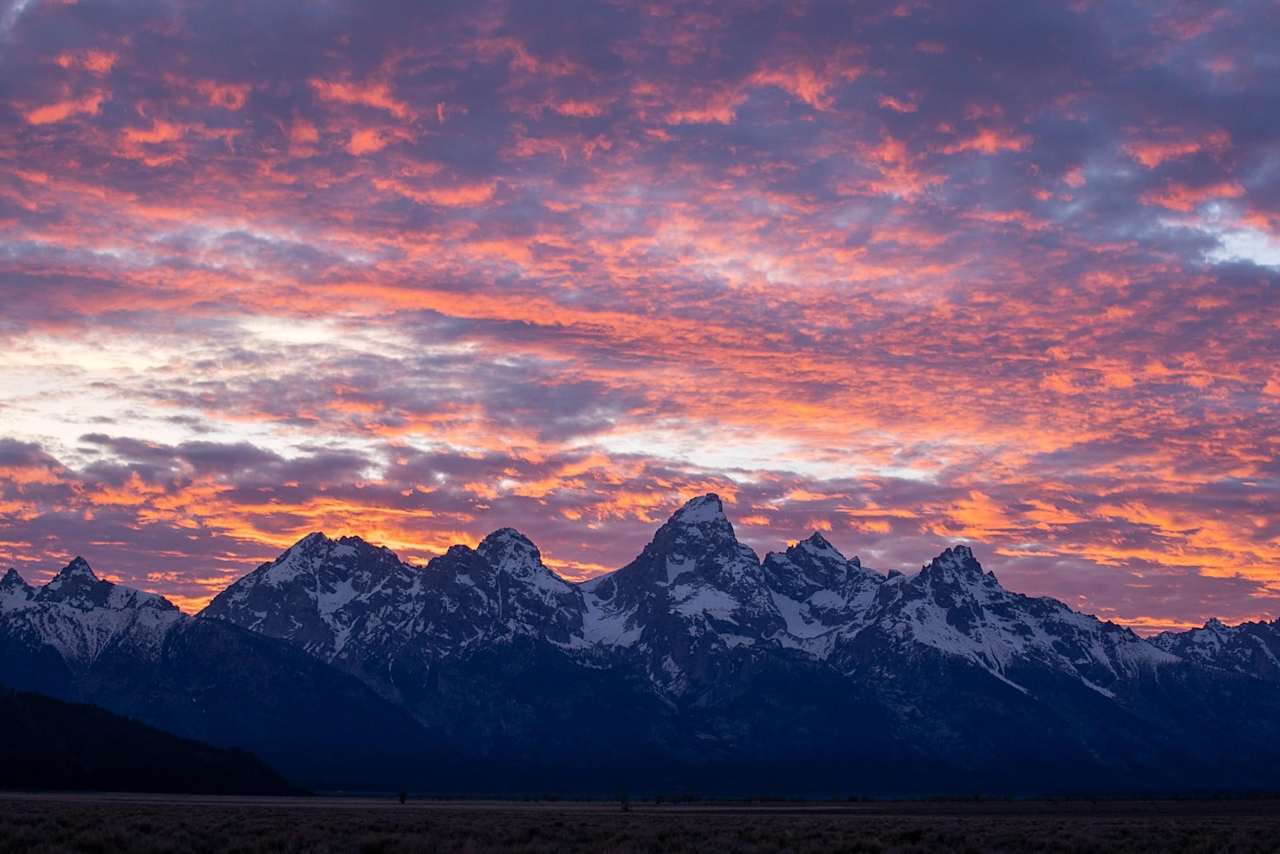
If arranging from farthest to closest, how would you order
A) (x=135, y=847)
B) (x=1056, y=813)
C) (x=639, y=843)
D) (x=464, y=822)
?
(x=1056, y=813) < (x=464, y=822) < (x=639, y=843) < (x=135, y=847)

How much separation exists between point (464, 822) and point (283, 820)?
9069 mm

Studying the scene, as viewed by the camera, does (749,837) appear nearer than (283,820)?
Yes

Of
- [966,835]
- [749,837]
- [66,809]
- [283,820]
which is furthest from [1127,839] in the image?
[66,809]

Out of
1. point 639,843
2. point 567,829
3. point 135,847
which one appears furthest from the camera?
point 567,829

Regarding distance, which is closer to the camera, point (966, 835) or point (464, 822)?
point (966, 835)

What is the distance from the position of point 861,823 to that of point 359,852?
34087 mm

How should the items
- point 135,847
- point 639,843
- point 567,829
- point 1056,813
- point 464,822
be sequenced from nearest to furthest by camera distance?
point 135,847 → point 639,843 → point 567,829 → point 464,822 → point 1056,813

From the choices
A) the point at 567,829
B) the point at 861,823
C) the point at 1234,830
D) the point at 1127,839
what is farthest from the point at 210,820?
the point at 1234,830

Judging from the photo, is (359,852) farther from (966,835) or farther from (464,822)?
(966,835)

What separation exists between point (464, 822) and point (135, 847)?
23.5 metres

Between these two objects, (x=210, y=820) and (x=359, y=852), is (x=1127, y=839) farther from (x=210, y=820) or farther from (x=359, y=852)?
(x=210, y=820)

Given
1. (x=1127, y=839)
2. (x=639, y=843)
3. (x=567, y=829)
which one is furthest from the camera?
(x=567, y=829)

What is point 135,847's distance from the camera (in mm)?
55125

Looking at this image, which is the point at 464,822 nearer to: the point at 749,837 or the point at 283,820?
the point at 283,820
